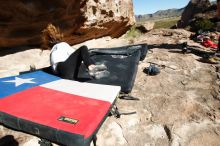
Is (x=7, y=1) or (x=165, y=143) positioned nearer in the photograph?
(x=165, y=143)

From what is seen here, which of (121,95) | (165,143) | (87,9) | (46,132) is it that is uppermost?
(87,9)

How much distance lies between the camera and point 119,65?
4.41 metres

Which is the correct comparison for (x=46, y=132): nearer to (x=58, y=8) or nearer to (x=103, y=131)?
(x=103, y=131)

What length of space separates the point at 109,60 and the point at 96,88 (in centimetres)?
176

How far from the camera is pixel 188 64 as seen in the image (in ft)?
16.9

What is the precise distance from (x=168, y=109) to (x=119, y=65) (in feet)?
4.78

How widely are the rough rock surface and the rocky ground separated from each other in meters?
0.69

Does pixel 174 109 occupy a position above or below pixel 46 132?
below

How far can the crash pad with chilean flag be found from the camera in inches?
75.7

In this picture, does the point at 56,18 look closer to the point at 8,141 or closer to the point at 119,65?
the point at 119,65

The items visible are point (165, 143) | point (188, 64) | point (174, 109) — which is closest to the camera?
point (165, 143)

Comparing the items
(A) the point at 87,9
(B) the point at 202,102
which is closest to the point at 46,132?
(B) the point at 202,102

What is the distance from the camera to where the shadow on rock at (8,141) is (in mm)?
2725

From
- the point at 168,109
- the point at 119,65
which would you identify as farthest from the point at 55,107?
the point at 119,65
